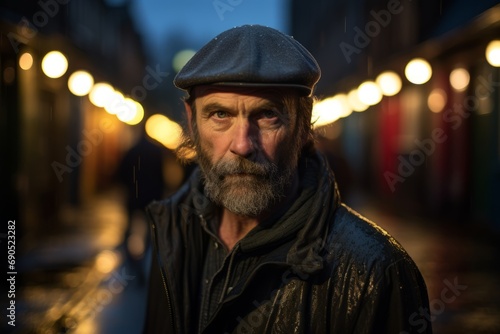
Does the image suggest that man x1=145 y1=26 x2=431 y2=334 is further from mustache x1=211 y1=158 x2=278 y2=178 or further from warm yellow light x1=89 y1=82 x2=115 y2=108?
warm yellow light x1=89 y1=82 x2=115 y2=108

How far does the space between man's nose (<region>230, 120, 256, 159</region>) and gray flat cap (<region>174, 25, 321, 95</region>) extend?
0.16 metres

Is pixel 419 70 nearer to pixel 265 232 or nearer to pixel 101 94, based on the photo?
pixel 101 94

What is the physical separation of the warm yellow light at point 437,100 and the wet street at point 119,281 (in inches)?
193

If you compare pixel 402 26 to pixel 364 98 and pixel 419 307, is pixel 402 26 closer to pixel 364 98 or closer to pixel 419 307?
pixel 364 98

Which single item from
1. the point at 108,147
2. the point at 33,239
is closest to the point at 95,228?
the point at 33,239

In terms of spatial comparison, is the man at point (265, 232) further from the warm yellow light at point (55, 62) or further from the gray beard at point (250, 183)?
the warm yellow light at point (55, 62)

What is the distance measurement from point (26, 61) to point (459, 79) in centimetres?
1068

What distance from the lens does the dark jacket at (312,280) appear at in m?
2.19

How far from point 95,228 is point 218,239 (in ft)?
44.4

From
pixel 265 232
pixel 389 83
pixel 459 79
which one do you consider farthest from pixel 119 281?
pixel 459 79

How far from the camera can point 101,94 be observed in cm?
1477

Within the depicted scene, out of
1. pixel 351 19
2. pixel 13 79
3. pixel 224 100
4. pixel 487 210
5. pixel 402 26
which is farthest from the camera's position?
pixel 351 19

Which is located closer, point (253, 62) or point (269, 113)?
point (253, 62)

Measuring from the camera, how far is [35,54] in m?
15.4
